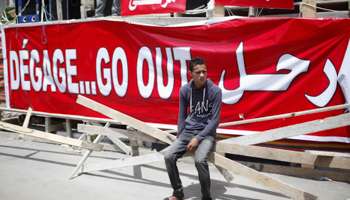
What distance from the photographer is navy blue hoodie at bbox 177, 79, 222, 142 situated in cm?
437

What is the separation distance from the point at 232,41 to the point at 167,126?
1.86 meters

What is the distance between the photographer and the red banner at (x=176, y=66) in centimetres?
518

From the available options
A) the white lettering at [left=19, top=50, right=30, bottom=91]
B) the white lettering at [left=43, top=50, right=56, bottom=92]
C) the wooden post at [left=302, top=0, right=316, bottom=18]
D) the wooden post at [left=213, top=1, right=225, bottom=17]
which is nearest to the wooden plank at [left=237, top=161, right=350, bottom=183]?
the wooden post at [left=302, top=0, right=316, bottom=18]

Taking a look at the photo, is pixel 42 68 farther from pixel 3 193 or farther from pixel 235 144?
pixel 235 144

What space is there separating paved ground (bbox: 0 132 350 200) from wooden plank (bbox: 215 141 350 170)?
0.82m

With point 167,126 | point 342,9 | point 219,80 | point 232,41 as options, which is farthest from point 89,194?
point 342,9

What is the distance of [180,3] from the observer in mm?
6168

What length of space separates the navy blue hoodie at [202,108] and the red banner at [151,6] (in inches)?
83.6

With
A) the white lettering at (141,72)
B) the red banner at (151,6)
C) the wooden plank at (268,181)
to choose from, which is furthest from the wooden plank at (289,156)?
the red banner at (151,6)

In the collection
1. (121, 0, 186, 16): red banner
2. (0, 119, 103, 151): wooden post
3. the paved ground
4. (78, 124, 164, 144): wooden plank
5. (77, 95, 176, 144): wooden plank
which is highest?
(121, 0, 186, 16): red banner

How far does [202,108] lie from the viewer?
14.8 feet

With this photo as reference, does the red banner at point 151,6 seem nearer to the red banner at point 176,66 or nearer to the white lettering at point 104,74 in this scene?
the red banner at point 176,66

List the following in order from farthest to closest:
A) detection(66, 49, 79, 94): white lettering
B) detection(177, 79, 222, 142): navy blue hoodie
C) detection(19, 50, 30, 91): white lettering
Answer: detection(19, 50, 30, 91): white lettering, detection(66, 49, 79, 94): white lettering, detection(177, 79, 222, 142): navy blue hoodie

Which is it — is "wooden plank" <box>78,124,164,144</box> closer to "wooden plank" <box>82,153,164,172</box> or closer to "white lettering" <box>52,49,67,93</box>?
"wooden plank" <box>82,153,164,172</box>
